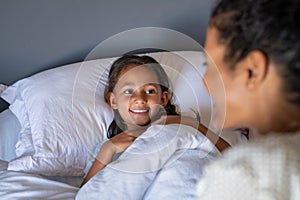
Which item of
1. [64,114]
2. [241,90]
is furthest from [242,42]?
[64,114]

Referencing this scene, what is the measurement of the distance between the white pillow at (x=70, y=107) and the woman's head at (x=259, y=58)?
0.67 meters

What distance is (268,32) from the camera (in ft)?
1.93

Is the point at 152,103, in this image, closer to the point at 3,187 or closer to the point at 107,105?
the point at 107,105

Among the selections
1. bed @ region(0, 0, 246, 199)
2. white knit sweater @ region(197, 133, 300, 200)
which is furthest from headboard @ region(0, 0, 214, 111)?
white knit sweater @ region(197, 133, 300, 200)

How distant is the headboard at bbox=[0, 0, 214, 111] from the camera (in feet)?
4.82

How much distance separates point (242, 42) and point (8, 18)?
1.05 metres

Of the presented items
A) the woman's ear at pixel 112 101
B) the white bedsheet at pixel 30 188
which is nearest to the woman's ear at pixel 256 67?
the white bedsheet at pixel 30 188

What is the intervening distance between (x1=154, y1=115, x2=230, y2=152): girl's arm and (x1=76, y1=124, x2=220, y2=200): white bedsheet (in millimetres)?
108

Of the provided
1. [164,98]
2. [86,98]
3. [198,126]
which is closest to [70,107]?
[86,98]

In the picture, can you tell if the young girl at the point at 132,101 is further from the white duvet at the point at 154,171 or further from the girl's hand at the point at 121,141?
the white duvet at the point at 154,171

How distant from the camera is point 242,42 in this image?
62cm

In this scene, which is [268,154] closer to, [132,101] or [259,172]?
[259,172]

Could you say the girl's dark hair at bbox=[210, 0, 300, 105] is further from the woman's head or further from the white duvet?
the white duvet

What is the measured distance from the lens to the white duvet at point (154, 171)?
3.16 feet
